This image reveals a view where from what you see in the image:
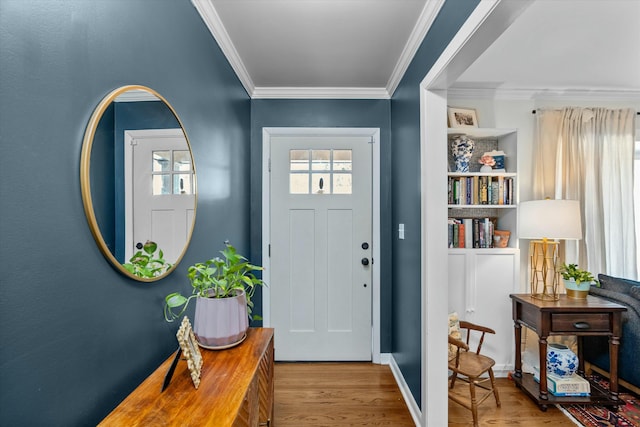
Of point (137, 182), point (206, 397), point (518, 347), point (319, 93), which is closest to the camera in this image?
point (206, 397)

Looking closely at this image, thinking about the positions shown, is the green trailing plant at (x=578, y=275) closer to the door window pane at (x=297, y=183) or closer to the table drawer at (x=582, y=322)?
the table drawer at (x=582, y=322)

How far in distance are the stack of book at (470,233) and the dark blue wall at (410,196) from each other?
49 centimetres

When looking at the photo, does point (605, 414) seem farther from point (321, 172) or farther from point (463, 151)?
point (321, 172)

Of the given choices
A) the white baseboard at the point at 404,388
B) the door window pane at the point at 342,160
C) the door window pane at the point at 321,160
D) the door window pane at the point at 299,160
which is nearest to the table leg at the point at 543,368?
the white baseboard at the point at 404,388

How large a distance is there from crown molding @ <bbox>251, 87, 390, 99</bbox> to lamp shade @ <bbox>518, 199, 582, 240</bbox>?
1.55m

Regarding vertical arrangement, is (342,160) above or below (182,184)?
above

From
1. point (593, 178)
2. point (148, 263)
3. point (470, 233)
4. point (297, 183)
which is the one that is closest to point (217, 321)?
point (148, 263)

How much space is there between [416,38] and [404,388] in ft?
7.78

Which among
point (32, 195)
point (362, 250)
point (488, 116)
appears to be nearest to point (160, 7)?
point (32, 195)

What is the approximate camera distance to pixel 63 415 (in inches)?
34.3

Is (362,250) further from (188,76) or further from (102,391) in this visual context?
(102,391)

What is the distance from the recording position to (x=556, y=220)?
2516mm

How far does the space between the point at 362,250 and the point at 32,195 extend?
2.54m

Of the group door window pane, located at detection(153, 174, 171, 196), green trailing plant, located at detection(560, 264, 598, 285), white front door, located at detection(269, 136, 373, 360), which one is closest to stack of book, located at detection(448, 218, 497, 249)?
green trailing plant, located at detection(560, 264, 598, 285)
